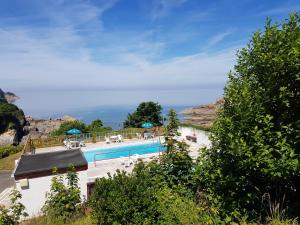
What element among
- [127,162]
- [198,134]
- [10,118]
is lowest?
[127,162]

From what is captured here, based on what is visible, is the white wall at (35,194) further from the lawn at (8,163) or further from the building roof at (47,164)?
the lawn at (8,163)

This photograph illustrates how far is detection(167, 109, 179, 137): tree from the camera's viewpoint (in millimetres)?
7938

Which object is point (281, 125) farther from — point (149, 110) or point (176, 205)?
point (149, 110)

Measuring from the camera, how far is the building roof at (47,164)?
10.9m

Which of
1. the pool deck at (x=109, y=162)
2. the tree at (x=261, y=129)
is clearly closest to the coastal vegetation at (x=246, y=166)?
the tree at (x=261, y=129)

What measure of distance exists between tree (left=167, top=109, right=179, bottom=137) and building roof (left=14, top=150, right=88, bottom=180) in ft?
17.6

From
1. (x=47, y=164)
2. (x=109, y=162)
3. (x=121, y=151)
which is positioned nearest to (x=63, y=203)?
(x=47, y=164)

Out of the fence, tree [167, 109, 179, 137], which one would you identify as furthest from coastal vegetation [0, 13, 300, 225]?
the fence

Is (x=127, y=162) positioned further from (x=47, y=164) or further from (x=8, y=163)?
(x=8, y=163)

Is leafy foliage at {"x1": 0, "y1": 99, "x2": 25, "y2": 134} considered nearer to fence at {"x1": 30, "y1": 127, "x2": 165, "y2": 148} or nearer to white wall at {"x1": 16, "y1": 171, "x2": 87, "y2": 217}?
fence at {"x1": 30, "y1": 127, "x2": 165, "y2": 148}

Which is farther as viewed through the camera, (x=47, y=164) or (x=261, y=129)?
(x=47, y=164)

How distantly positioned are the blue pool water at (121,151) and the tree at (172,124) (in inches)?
522

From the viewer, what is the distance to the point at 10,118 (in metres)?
49.3

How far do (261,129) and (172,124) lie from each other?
10.3 ft
